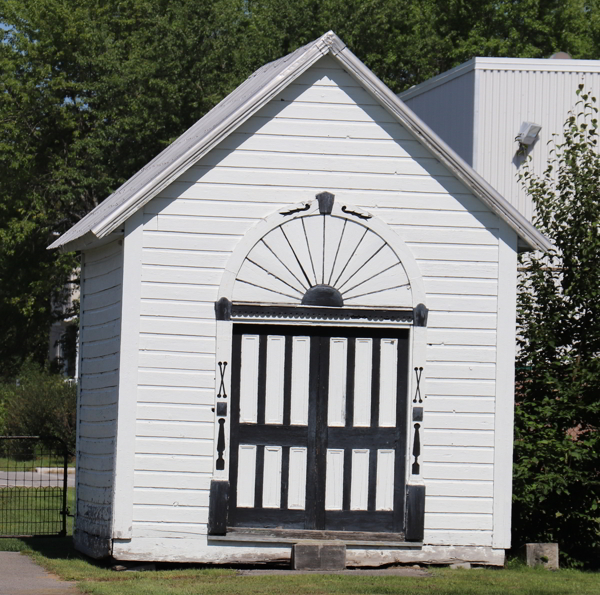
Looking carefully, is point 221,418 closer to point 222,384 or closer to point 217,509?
point 222,384

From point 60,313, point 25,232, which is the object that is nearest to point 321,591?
point 25,232

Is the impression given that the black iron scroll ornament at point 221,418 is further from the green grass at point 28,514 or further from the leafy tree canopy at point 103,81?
the leafy tree canopy at point 103,81

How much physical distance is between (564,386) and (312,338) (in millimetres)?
3235

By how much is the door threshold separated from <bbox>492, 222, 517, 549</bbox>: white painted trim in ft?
2.97

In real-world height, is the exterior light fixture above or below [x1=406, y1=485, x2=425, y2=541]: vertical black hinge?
above

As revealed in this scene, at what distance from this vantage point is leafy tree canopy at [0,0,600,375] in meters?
34.5

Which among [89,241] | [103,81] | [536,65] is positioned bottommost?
[89,241]

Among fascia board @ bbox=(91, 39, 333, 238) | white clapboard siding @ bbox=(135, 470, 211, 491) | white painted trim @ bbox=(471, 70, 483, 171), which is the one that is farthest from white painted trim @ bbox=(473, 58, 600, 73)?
white clapboard siding @ bbox=(135, 470, 211, 491)

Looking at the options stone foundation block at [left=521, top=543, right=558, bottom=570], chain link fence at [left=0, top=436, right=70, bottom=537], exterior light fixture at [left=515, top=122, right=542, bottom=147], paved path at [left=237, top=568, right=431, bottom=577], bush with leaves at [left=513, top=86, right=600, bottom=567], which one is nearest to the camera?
paved path at [left=237, top=568, right=431, bottom=577]

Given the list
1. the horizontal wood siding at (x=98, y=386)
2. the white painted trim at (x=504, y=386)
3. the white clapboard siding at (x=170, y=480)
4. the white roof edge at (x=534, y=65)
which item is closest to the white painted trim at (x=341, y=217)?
the white painted trim at (x=504, y=386)

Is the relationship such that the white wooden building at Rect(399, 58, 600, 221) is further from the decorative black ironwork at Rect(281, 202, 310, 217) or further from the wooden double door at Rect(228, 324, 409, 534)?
Result: the wooden double door at Rect(228, 324, 409, 534)

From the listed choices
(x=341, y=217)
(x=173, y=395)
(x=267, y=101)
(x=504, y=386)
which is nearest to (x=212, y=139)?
(x=267, y=101)

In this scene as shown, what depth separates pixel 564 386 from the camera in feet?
40.9

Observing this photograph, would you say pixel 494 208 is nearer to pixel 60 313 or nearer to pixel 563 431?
pixel 563 431
